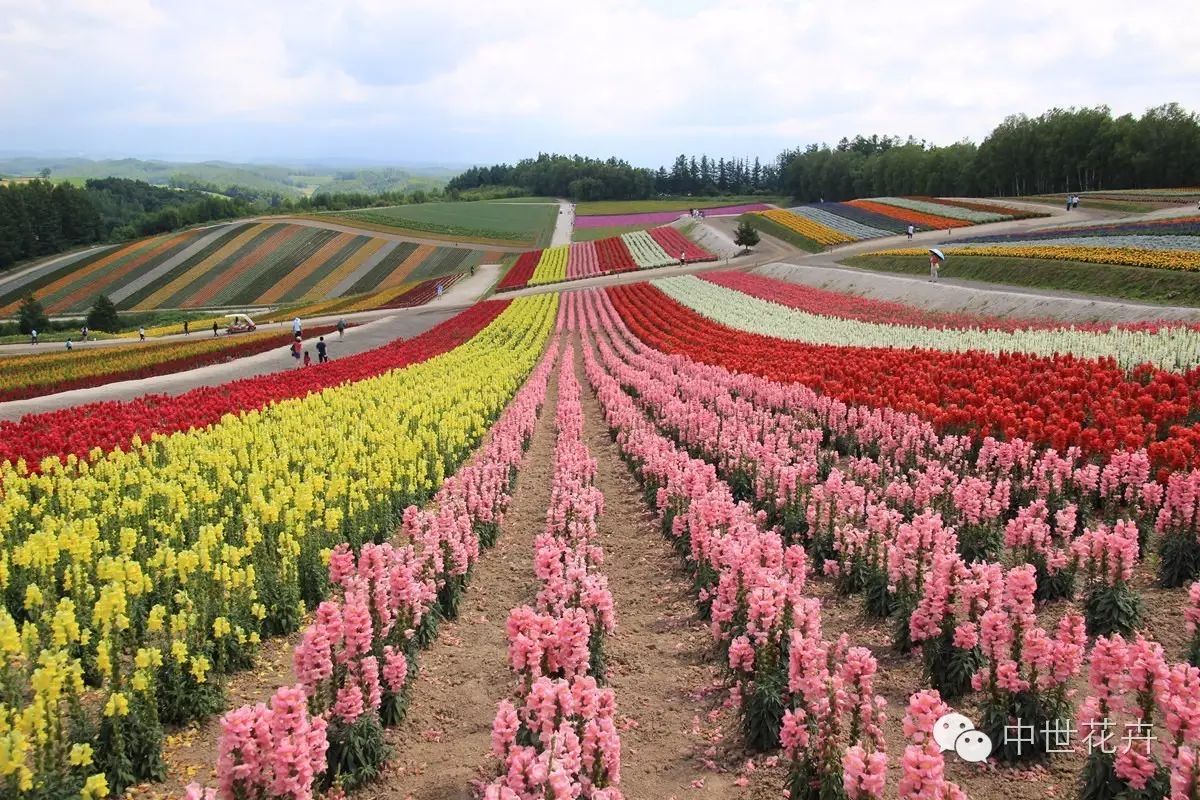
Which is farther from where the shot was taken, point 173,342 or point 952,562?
point 173,342

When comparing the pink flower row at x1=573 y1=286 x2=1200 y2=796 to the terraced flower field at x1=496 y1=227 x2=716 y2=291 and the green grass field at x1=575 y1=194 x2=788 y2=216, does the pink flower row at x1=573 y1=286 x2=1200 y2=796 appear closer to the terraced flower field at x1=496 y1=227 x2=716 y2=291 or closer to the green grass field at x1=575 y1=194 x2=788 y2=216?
the terraced flower field at x1=496 y1=227 x2=716 y2=291

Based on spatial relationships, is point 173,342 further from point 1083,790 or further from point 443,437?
point 1083,790

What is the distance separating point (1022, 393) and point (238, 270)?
90.1m

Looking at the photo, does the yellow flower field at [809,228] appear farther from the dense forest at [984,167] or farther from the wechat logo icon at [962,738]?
the wechat logo icon at [962,738]

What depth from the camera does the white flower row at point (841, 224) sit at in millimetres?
79000

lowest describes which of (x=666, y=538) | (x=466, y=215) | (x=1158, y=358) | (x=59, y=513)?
(x=666, y=538)

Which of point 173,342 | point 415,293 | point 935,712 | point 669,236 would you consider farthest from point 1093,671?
point 669,236

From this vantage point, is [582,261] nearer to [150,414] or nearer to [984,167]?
[984,167]

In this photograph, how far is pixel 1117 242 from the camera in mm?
45031

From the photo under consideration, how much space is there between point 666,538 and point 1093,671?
7.49 m

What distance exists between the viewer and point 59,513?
38.1ft

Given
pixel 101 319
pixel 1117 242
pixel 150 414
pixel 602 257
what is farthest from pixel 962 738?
pixel 602 257

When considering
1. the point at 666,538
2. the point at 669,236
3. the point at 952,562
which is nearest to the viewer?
the point at 952,562

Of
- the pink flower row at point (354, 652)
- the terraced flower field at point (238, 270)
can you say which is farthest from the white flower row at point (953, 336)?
the terraced flower field at point (238, 270)
